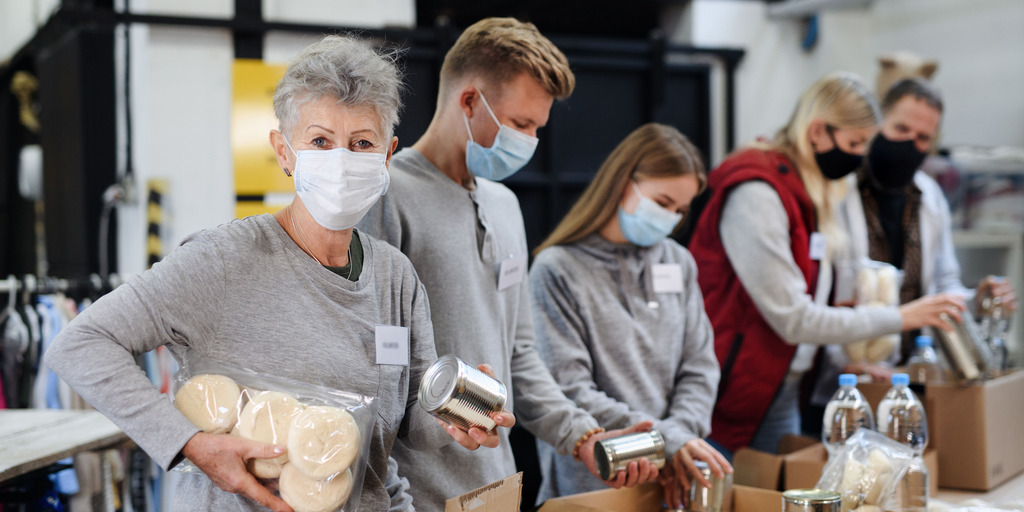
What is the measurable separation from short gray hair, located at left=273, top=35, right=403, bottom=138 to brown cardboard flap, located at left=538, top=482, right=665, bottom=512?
788 millimetres

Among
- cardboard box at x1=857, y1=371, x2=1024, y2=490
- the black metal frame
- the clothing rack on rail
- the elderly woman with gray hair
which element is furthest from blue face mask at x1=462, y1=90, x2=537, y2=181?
the black metal frame

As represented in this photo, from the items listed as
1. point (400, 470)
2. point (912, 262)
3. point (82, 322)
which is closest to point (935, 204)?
point (912, 262)

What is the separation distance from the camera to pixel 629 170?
221 cm

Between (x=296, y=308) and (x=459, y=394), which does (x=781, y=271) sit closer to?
(x=459, y=394)

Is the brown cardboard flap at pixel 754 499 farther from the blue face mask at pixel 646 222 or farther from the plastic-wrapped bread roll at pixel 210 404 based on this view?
the plastic-wrapped bread roll at pixel 210 404

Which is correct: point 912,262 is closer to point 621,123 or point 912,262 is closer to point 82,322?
point 621,123

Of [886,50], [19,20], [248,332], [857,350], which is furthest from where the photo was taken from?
[19,20]

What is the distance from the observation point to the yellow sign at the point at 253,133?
13.2 ft

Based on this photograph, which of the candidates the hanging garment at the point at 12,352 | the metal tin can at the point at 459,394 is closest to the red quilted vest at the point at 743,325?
the metal tin can at the point at 459,394

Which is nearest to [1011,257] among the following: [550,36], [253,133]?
[550,36]

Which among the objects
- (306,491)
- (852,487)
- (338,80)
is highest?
(338,80)

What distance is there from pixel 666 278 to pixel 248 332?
1242 millimetres

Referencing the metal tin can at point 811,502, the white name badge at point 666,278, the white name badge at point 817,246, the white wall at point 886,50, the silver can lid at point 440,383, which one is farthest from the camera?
the white wall at point 886,50

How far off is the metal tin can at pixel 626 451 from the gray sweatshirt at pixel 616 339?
250mm
